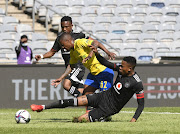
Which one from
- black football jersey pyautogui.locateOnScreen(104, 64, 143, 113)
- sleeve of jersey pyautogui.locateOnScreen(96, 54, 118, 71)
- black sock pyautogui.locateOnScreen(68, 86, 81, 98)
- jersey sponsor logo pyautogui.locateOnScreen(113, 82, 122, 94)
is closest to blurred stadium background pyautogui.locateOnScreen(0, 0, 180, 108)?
black sock pyautogui.locateOnScreen(68, 86, 81, 98)

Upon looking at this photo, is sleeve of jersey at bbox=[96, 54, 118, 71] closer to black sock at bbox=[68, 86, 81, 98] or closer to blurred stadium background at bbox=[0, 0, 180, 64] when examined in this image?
black sock at bbox=[68, 86, 81, 98]

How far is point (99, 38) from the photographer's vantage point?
1769cm

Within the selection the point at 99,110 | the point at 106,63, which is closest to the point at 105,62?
the point at 106,63

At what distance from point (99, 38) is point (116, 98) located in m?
9.88

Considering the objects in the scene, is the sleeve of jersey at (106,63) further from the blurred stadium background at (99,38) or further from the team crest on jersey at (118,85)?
the blurred stadium background at (99,38)

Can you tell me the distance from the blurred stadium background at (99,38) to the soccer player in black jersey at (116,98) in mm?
5286

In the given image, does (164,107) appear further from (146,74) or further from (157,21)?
(157,21)

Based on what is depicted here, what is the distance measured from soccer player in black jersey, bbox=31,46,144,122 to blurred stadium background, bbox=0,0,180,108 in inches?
208

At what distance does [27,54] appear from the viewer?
1488cm

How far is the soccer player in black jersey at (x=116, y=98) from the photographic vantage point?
25.6 feet

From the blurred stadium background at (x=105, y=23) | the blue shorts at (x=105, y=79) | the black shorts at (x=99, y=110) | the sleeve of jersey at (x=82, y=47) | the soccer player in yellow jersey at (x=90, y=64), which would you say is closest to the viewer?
the black shorts at (x=99, y=110)

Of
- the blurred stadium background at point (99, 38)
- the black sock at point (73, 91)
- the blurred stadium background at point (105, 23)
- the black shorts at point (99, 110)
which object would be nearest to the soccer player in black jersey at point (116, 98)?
the black shorts at point (99, 110)

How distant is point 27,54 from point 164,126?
8330mm

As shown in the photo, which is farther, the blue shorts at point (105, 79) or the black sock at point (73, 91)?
the black sock at point (73, 91)
